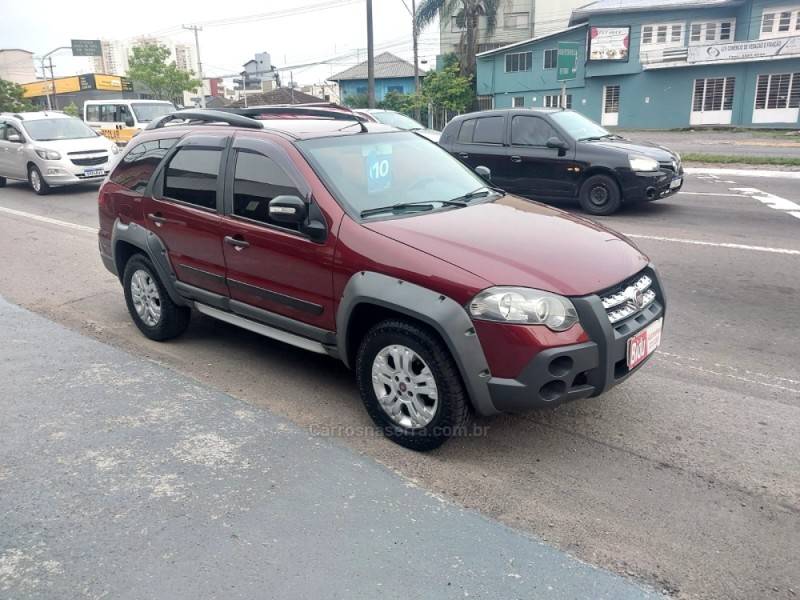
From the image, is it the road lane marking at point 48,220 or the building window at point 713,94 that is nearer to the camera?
the road lane marking at point 48,220

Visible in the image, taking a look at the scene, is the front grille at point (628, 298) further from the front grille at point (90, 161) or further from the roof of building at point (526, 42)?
the roof of building at point (526, 42)

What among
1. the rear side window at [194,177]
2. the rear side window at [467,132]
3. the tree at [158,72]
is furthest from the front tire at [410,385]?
the tree at [158,72]

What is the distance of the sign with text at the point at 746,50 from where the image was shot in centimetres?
3438

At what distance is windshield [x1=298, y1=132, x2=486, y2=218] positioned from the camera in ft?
13.4

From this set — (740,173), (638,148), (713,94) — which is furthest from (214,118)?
(713,94)

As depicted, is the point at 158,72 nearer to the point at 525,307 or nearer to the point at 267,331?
the point at 267,331

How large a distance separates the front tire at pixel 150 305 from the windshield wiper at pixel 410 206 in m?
2.10

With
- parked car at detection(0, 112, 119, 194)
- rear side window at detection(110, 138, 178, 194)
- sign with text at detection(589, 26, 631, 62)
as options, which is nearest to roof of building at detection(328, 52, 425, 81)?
sign with text at detection(589, 26, 631, 62)

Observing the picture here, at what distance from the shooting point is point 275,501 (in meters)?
3.21

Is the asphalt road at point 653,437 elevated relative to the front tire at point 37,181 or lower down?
lower down

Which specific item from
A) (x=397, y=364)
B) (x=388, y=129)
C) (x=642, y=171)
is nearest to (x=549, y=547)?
(x=397, y=364)

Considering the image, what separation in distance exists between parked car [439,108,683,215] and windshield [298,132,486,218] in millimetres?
6100

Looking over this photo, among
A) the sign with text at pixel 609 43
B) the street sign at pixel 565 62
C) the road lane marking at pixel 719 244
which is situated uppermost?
the sign with text at pixel 609 43

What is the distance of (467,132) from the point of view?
11.6 m
